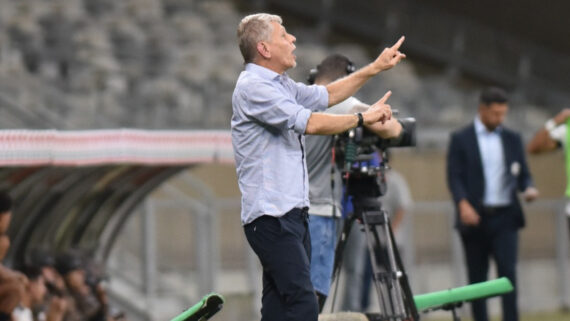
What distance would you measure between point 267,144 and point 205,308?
3.05ft

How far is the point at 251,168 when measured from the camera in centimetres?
595

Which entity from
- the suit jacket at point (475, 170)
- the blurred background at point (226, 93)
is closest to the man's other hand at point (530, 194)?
the suit jacket at point (475, 170)

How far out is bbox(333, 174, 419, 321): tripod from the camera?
6926 millimetres

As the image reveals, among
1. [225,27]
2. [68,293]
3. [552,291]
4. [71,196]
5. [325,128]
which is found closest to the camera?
[325,128]

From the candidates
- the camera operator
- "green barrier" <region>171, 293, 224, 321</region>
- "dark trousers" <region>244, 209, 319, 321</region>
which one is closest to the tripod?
the camera operator

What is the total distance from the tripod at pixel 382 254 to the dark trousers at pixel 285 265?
106 cm

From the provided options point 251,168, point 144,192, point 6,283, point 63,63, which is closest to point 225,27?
point 63,63

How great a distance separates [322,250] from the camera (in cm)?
725

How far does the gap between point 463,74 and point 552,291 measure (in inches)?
365

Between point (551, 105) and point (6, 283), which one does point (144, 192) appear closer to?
point (6, 283)

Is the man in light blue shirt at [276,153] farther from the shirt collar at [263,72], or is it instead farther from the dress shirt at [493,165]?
the dress shirt at [493,165]

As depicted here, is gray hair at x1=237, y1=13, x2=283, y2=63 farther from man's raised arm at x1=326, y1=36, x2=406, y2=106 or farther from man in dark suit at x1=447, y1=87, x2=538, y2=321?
man in dark suit at x1=447, y1=87, x2=538, y2=321

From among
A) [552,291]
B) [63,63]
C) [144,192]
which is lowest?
[552,291]

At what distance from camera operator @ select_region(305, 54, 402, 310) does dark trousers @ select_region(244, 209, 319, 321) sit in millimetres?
1219
